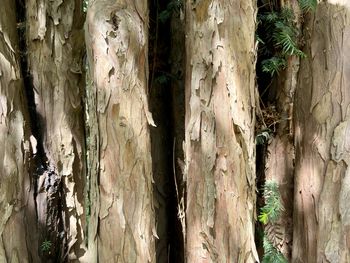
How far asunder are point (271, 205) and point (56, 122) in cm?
73

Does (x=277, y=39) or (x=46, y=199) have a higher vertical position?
(x=277, y=39)

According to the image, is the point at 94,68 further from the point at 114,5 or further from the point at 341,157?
the point at 341,157

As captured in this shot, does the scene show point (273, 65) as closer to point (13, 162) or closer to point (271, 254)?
point (271, 254)

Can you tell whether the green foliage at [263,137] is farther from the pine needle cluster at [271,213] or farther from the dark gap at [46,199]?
the dark gap at [46,199]

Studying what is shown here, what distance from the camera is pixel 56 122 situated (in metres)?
1.52

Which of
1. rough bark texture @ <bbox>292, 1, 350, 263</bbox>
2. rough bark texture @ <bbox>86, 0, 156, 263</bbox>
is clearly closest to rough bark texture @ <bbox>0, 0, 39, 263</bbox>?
rough bark texture @ <bbox>86, 0, 156, 263</bbox>

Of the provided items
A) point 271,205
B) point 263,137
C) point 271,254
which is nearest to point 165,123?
point 263,137

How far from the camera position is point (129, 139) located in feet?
4.12

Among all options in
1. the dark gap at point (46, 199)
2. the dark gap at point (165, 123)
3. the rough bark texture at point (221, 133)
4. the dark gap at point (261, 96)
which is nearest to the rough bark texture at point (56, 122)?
the dark gap at point (46, 199)

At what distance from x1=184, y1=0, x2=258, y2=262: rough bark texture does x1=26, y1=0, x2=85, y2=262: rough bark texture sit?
0.43 m

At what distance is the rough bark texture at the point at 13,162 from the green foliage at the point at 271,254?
0.72m

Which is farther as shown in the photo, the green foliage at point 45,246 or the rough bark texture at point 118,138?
the green foliage at point 45,246

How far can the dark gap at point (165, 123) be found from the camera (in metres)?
1.58

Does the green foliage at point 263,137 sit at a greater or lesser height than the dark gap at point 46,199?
greater
